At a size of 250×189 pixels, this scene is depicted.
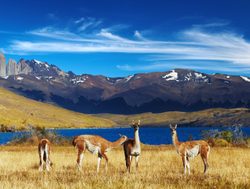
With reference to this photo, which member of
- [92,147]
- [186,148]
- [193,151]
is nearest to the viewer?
[186,148]

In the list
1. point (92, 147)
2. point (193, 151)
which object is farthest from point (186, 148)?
point (92, 147)

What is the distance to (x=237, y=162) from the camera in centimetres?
3112

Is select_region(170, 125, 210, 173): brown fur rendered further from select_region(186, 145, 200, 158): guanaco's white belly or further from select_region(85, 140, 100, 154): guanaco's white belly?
select_region(85, 140, 100, 154): guanaco's white belly

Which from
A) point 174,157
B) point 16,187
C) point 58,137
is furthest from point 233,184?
point 58,137

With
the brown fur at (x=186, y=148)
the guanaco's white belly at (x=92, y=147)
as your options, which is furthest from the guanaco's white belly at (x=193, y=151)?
the guanaco's white belly at (x=92, y=147)

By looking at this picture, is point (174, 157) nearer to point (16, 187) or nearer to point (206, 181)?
point (206, 181)

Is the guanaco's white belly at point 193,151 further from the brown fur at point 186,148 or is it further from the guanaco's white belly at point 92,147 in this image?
the guanaco's white belly at point 92,147

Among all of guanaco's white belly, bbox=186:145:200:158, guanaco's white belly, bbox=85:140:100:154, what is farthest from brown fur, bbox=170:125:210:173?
guanaco's white belly, bbox=85:140:100:154

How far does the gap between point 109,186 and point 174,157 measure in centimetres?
1944

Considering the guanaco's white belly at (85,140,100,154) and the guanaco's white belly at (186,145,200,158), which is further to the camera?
the guanaco's white belly at (85,140,100,154)

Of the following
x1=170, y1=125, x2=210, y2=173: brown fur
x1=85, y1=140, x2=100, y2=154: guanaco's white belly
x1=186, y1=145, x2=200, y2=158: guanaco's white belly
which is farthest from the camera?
x1=85, y1=140, x2=100, y2=154: guanaco's white belly

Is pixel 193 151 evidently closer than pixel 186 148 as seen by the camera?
No

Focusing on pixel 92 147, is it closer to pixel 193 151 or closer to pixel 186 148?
pixel 186 148

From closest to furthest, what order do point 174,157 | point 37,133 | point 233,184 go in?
point 233,184, point 174,157, point 37,133
